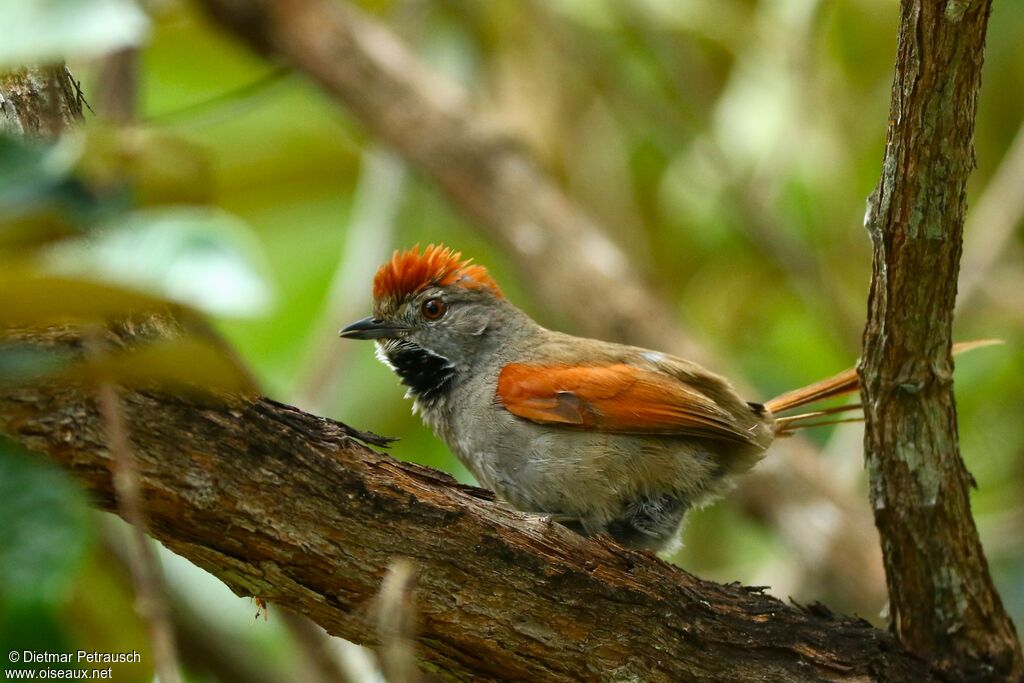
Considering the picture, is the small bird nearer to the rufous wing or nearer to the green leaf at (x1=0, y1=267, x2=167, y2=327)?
the rufous wing

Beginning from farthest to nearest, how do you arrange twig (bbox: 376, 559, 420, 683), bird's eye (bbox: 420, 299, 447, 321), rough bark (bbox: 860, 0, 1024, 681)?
bird's eye (bbox: 420, 299, 447, 321) < rough bark (bbox: 860, 0, 1024, 681) < twig (bbox: 376, 559, 420, 683)

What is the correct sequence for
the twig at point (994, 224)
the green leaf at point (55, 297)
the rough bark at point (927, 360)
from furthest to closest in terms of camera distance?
the twig at point (994, 224) < the rough bark at point (927, 360) < the green leaf at point (55, 297)

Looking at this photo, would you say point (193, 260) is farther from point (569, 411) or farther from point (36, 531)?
point (569, 411)

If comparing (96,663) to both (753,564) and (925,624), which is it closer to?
(925,624)

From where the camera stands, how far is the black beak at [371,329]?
4676 mm

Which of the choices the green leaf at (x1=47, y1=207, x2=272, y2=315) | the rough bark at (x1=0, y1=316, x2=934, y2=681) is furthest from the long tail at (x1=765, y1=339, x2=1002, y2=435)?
the green leaf at (x1=47, y1=207, x2=272, y2=315)

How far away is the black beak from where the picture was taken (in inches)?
184

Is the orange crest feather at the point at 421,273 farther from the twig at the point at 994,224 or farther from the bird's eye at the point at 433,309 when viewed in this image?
the twig at the point at 994,224

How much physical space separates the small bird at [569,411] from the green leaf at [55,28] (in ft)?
6.91

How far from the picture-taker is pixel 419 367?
4.78m

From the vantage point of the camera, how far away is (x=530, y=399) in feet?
13.9

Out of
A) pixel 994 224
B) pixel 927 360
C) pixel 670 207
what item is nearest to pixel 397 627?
pixel 927 360

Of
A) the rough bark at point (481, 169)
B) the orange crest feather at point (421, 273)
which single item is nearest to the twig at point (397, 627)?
the orange crest feather at point (421, 273)

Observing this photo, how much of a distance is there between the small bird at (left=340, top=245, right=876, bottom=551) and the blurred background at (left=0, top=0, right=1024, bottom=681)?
1057 mm
